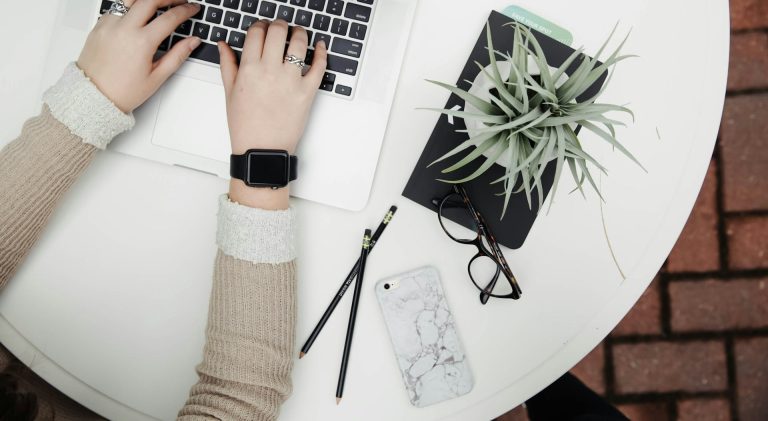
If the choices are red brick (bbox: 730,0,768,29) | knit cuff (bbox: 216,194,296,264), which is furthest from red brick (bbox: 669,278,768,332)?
knit cuff (bbox: 216,194,296,264)

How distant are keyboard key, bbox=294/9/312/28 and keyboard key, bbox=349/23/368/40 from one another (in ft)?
0.17

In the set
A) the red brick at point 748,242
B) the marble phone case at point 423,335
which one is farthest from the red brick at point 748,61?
the marble phone case at point 423,335

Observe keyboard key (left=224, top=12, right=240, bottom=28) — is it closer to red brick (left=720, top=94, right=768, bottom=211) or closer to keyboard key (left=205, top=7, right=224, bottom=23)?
keyboard key (left=205, top=7, right=224, bottom=23)

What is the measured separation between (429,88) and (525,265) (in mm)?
243

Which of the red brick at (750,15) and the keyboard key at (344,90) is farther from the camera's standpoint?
the red brick at (750,15)

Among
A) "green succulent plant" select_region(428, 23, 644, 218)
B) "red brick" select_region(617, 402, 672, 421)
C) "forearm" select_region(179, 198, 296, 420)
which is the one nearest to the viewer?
"green succulent plant" select_region(428, 23, 644, 218)

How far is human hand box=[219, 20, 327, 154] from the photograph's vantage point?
2.08 feet

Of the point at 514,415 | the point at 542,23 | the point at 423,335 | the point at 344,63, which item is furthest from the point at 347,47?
the point at 514,415

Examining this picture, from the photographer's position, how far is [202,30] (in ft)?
2.15

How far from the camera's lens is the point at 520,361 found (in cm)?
67

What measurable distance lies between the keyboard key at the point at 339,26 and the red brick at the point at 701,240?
0.91 meters

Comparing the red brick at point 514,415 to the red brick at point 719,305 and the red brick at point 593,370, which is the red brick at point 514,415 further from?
the red brick at point 719,305

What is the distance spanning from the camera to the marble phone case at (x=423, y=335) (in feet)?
2.17

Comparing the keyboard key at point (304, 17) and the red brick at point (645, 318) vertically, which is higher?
the keyboard key at point (304, 17)
